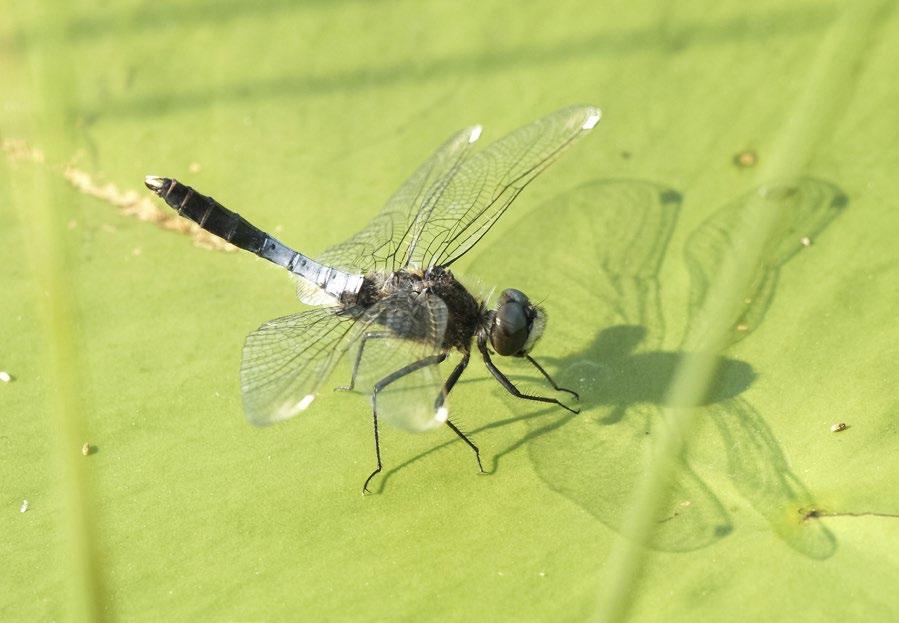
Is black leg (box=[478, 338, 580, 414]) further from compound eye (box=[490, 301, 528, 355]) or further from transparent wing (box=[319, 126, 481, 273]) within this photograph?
transparent wing (box=[319, 126, 481, 273])

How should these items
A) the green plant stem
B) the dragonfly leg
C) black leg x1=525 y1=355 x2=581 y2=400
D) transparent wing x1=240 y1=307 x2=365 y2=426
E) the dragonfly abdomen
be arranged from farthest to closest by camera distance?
the dragonfly abdomen, black leg x1=525 y1=355 x2=581 y2=400, the dragonfly leg, transparent wing x1=240 y1=307 x2=365 y2=426, the green plant stem

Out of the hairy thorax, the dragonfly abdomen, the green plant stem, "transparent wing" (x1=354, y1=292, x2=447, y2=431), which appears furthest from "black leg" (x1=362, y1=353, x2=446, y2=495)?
the green plant stem

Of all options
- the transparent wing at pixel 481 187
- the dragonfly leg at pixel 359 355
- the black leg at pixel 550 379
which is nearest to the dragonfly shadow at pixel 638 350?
the black leg at pixel 550 379

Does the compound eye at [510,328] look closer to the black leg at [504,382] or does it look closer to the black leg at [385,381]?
the black leg at [504,382]

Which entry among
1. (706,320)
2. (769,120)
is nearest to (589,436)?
(706,320)

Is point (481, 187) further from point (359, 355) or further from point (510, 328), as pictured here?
point (359, 355)

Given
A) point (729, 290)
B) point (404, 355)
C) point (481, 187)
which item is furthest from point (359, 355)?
point (729, 290)
